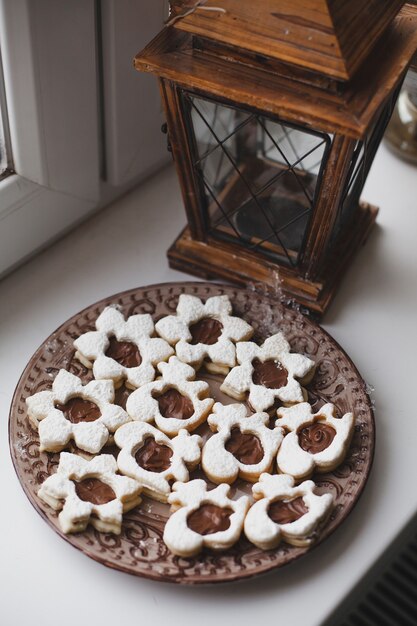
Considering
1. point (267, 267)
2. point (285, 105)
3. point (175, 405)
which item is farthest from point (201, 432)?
point (285, 105)

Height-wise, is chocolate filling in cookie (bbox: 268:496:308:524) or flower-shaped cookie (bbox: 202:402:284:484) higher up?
flower-shaped cookie (bbox: 202:402:284:484)

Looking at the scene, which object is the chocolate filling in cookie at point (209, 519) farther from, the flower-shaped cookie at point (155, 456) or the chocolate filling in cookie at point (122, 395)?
the chocolate filling in cookie at point (122, 395)

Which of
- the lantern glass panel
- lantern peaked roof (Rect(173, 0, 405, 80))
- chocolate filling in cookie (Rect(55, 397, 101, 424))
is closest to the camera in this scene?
lantern peaked roof (Rect(173, 0, 405, 80))

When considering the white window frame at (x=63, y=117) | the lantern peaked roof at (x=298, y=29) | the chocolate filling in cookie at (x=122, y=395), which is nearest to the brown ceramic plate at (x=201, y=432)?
the chocolate filling in cookie at (x=122, y=395)

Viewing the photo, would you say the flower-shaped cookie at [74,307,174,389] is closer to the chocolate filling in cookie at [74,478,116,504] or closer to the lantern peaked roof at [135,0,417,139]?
the chocolate filling in cookie at [74,478,116,504]

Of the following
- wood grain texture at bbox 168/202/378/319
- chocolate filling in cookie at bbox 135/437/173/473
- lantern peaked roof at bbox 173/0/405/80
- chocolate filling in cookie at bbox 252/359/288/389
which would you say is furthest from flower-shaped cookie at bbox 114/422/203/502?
lantern peaked roof at bbox 173/0/405/80
